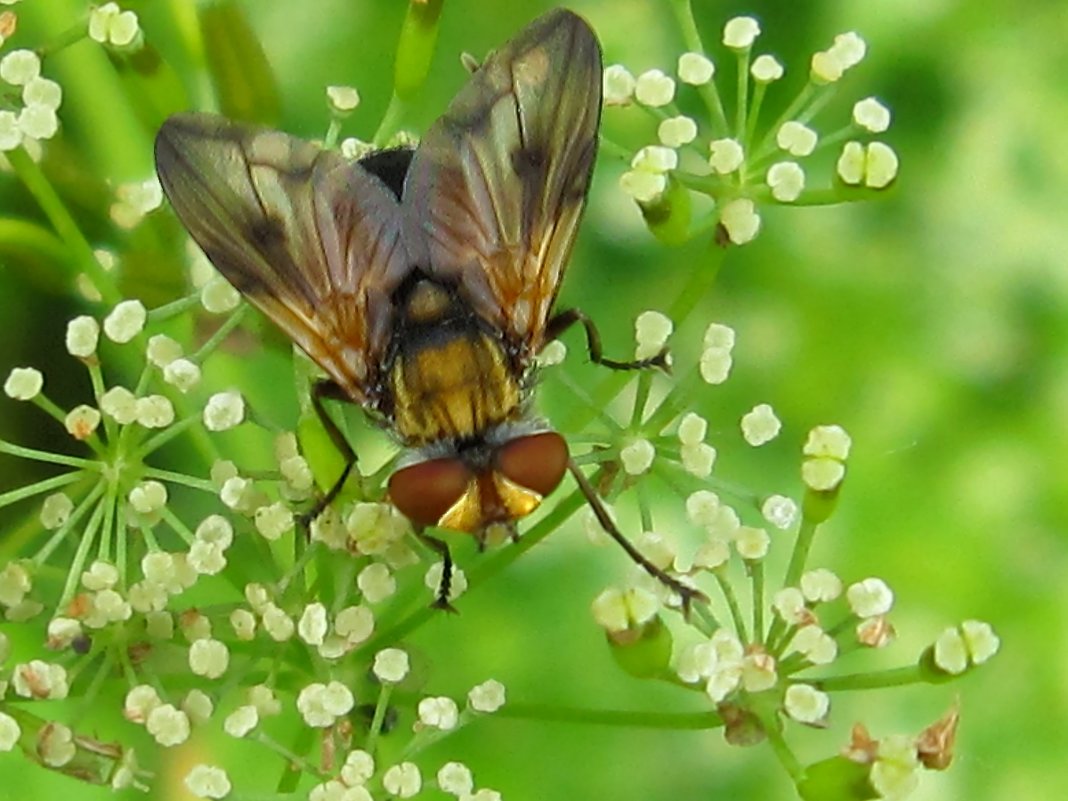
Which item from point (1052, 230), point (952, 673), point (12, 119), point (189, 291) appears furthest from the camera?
point (1052, 230)

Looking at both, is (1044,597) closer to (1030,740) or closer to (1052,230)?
(1030,740)

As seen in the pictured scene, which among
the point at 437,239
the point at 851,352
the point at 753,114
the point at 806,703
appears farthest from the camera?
the point at 851,352

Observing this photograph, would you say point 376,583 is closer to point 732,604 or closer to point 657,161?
point 732,604

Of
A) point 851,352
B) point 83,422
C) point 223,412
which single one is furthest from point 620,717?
point 851,352

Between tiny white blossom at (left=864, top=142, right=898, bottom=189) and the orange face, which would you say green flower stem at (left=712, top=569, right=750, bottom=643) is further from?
tiny white blossom at (left=864, top=142, right=898, bottom=189)

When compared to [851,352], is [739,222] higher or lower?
higher

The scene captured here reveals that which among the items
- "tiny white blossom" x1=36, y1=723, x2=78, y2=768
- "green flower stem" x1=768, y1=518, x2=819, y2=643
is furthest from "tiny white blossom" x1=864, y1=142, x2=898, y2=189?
"tiny white blossom" x1=36, y1=723, x2=78, y2=768

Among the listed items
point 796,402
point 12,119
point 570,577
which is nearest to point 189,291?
point 12,119
